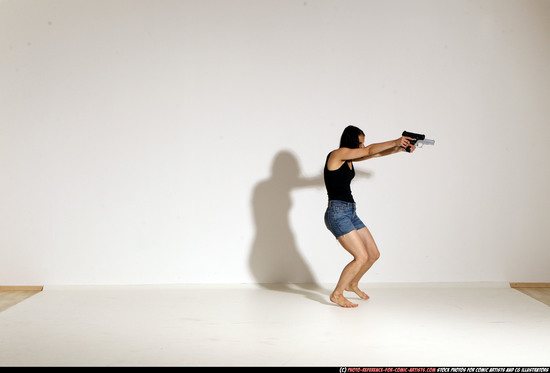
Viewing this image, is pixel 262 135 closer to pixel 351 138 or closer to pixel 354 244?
pixel 351 138

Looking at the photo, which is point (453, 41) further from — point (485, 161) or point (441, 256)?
point (441, 256)

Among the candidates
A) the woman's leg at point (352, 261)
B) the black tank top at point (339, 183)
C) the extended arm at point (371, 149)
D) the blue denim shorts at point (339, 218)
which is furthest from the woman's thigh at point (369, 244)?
the extended arm at point (371, 149)

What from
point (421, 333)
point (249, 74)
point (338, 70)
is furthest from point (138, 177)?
point (421, 333)

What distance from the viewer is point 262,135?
4734mm

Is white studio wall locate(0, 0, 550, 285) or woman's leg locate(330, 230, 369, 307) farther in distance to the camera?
white studio wall locate(0, 0, 550, 285)

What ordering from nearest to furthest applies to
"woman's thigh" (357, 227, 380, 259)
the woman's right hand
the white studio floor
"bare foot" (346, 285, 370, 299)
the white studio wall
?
the white studio floor → the woman's right hand → "woman's thigh" (357, 227, 380, 259) → "bare foot" (346, 285, 370, 299) → the white studio wall

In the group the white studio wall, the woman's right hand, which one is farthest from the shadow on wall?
the woman's right hand

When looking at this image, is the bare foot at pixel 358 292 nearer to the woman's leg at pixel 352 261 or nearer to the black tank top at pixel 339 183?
the woman's leg at pixel 352 261

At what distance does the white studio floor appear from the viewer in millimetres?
2887

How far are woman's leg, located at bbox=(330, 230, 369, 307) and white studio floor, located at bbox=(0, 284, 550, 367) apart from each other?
8cm

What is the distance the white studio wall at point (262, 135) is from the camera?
4.70 meters

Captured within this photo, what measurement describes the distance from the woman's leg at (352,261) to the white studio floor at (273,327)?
8 centimetres

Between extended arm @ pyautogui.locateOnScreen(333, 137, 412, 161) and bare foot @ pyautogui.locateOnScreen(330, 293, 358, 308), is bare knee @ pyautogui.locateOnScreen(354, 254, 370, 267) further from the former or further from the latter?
extended arm @ pyautogui.locateOnScreen(333, 137, 412, 161)

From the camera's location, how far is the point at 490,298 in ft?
14.1
